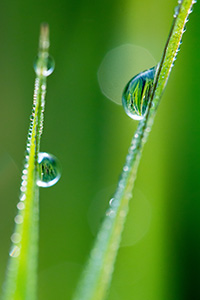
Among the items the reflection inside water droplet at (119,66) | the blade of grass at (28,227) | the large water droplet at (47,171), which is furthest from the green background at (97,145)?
the blade of grass at (28,227)

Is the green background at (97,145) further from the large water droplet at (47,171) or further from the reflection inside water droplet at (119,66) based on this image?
the large water droplet at (47,171)

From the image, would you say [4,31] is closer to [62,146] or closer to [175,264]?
[62,146]

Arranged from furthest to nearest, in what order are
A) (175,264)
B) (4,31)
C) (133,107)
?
(4,31), (175,264), (133,107)

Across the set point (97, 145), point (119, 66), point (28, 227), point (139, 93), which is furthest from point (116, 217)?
point (119, 66)

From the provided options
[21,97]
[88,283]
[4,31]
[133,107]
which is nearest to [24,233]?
[88,283]

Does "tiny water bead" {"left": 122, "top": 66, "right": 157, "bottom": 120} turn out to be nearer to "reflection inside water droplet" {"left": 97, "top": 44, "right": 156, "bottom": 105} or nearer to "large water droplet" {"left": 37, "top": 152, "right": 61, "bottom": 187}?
"large water droplet" {"left": 37, "top": 152, "right": 61, "bottom": 187}
